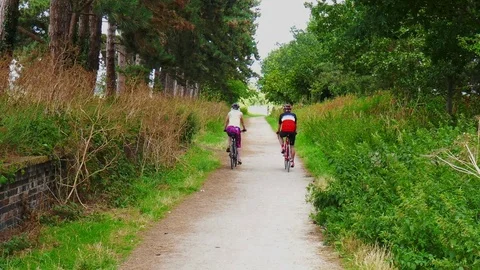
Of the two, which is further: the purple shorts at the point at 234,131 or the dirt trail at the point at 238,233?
the purple shorts at the point at 234,131

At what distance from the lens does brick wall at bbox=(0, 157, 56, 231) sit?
7.14 meters

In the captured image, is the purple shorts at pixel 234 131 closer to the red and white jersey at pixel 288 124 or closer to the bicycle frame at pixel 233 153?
the bicycle frame at pixel 233 153

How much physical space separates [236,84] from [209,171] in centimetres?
4535

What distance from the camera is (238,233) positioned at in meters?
8.03

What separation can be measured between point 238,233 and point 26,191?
110 inches

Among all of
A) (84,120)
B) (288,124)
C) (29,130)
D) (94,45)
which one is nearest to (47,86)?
(84,120)

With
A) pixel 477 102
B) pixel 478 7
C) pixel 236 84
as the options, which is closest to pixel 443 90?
pixel 477 102

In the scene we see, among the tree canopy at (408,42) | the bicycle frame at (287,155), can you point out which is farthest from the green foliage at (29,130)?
the tree canopy at (408,42)

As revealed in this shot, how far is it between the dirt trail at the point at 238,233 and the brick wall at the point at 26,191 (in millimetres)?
1568

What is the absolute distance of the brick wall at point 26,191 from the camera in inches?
281

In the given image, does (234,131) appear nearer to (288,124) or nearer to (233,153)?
(233,153)

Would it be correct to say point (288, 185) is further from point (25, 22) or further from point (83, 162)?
point (25, 22)

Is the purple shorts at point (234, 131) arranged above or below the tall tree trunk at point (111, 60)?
below

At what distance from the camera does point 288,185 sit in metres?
12.5
